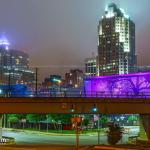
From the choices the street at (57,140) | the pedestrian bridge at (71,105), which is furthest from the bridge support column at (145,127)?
the pedestrian bridge at (71,105)

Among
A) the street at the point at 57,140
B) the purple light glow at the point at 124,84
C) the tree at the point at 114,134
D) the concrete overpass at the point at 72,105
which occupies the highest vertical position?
the purple light glow at the point at 124,84

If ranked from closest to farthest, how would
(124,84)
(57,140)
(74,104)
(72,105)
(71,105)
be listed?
(72,105) → (71,105) → (74,104) → (57,140) → (124,84)

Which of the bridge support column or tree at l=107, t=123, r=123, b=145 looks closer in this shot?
tree at l=107, t=123, r=123, b=145

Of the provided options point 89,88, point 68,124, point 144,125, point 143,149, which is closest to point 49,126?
point 68,124

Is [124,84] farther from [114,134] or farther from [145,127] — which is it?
[114,134]

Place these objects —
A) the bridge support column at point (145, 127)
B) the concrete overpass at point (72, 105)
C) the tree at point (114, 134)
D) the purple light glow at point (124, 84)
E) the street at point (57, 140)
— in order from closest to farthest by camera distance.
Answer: the tree at point (114, 134) → the concrete overpass at point (72, 105) → the bridge support column at point (145, 127) → the street at point (57, 140) → the purple light glow at point (124, 84)

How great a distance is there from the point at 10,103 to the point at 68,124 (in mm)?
80623

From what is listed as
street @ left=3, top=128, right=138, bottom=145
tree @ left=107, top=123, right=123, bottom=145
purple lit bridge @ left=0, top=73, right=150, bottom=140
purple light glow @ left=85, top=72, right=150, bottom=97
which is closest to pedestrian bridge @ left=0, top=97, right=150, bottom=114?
purple lit bridge @ left=0, top=73, right=150, bottom=140

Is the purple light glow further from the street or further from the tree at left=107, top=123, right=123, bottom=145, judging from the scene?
the tree at left=107, top=123, right=123, bottom=145

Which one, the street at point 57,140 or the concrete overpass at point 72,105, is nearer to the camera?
the concrete overpass at point 72,105

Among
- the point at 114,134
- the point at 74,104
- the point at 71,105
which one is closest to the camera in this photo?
the point at 114,134

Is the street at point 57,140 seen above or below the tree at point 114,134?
below

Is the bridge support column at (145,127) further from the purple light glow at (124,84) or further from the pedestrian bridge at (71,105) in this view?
the purple light glow at (124,84)

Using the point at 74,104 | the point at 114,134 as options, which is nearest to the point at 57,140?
the point at 74,104
